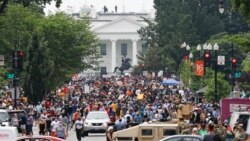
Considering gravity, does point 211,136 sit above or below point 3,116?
below

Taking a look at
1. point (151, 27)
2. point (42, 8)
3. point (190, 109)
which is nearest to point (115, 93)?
point (42, 8)

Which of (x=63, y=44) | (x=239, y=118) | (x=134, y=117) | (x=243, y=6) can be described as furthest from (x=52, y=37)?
(x=243, y=6)

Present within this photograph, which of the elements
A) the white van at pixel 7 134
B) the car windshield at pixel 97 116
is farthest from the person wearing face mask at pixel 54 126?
the white van at pixel 7 134

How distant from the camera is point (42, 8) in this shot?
110 meters

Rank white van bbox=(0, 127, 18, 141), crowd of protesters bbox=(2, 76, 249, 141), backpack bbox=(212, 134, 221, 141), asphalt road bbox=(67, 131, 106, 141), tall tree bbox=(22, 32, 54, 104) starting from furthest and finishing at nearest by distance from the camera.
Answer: tall tree bbox=(22, 32, 54, 104), asphalt road bbox=(67, 131, 106, 141), crowd of protesters bbox=(2, 76, 249, 141), white van bbox=(0, 127, 18, 141), backpack bbox=(212, 134, 221, 141)

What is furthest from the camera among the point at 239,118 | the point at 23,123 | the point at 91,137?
the point at 91,137

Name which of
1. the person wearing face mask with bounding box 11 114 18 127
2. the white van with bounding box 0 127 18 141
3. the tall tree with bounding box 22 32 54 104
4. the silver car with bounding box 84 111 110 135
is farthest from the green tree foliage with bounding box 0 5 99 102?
the white van with bounding box 0 127 18 141

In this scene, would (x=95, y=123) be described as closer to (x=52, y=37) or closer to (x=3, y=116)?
(x=3, y=116)

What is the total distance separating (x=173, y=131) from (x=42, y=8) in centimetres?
7204

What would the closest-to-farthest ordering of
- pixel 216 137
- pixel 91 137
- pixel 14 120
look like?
pixel 216 137 < pixel 14 120 < pixel 91 137

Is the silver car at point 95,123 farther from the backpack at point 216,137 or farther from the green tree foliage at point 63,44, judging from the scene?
the green tree foliage at point 63,44

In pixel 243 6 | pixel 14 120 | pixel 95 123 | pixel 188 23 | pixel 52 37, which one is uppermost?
pixel 188 23

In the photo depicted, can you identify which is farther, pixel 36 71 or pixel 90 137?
pixel 36 71

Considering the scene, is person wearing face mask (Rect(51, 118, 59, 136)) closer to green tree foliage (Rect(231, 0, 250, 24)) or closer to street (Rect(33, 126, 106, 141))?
street (Rect(33, 126, 106, 141))
